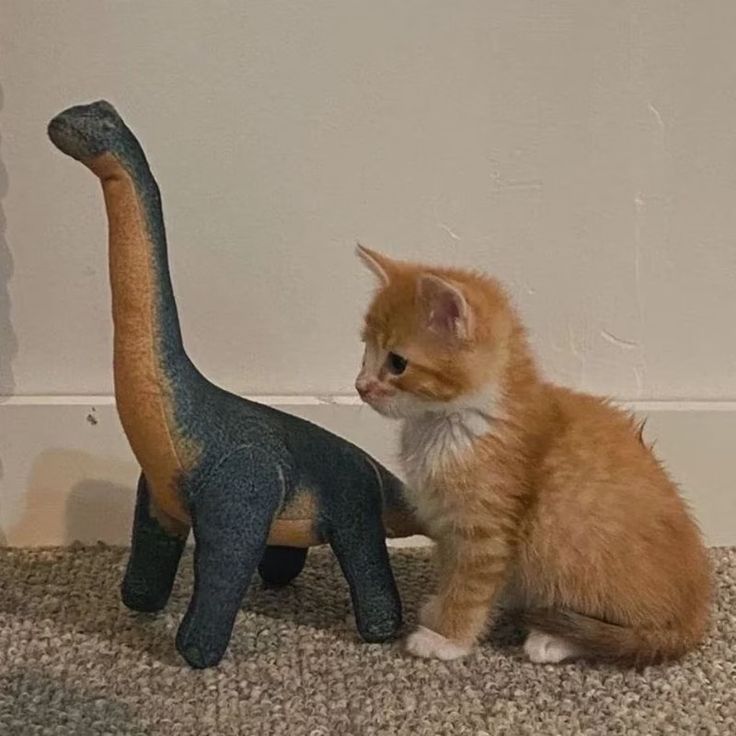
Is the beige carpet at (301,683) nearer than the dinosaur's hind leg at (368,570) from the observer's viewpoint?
Yes

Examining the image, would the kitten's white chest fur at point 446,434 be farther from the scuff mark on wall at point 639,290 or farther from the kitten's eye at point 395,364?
the scuff mark on wall at point 639,290

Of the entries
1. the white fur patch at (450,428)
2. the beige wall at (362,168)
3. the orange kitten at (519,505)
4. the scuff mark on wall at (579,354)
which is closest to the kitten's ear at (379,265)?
the orange kitten at (519,505)

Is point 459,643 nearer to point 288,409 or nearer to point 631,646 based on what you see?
point 631,646

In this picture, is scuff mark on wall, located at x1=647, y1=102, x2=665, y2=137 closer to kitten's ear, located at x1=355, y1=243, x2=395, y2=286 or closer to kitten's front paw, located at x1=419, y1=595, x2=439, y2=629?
kitten's ear, located at x1=355, y1=243, x2=395, y2=286

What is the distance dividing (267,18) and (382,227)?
0.79ft

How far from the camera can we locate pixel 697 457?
1348mm

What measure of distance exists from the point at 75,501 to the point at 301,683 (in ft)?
1.32

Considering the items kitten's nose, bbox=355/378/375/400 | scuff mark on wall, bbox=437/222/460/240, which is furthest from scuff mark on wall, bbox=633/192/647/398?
kitten's nose, bbox=355/378/375/400

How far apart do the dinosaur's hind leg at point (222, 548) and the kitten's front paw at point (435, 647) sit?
0.16m

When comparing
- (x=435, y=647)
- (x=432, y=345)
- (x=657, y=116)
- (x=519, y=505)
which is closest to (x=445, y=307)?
(x=432, y=345)

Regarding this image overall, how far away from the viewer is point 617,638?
104cm

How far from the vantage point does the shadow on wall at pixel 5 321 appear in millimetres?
1256

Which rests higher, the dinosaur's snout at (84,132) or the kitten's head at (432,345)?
the dinosaur's snout at (84,132)

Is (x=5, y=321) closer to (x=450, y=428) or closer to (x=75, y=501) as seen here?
(x=75, y=501)
